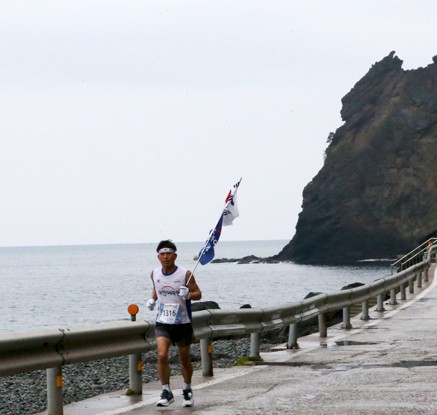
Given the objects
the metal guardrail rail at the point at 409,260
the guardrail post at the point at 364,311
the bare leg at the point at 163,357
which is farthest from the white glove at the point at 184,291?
the metal guardrail rail at the point at 409,260

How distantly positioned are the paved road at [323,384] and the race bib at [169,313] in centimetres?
85

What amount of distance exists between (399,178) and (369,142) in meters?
7.86

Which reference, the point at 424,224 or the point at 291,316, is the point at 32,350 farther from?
the point at 424,224

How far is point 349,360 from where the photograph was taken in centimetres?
1578

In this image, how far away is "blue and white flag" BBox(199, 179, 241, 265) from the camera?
1232cm

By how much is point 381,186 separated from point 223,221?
167m

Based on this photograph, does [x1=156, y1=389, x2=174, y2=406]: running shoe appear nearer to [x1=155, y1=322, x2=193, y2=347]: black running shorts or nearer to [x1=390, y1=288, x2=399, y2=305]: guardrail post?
[x1=155, y1=322, x2=193, y2=347]: black running shorts

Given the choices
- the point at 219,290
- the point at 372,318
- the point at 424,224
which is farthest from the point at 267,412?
the point at 424,224

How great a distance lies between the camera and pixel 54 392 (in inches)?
408

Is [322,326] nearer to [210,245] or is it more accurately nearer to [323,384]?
[323,384]

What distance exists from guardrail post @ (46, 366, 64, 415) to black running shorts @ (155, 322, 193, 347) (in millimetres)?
1234

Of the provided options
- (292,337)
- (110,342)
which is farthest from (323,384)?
(292,337)

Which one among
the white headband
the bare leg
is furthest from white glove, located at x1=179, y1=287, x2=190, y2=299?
the bare leg

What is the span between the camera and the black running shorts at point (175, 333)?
11273 millimetres
